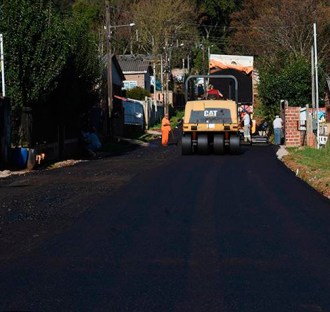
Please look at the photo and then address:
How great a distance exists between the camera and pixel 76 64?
94.7ft

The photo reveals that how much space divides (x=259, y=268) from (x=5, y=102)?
16347 millimetres

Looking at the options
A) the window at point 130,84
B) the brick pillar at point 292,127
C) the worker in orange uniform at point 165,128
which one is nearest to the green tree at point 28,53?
the worker in orange uniform at point 165,128

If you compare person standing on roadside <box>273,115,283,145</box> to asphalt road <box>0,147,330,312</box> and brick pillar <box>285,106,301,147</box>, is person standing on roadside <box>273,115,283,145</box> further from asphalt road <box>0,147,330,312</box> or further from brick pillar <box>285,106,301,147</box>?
asphalt road <box>0,147,330,312</box>

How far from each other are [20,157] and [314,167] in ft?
29.4

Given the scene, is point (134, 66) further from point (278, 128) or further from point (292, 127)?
point (292, 127)

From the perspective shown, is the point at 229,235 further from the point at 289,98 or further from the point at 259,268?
the point at 289,98

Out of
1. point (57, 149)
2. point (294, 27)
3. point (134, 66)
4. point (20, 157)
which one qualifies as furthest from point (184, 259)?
point (134, 66)

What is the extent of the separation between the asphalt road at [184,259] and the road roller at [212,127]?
46.8ft

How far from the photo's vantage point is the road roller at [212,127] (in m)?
29.0

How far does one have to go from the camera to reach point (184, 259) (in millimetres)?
8461

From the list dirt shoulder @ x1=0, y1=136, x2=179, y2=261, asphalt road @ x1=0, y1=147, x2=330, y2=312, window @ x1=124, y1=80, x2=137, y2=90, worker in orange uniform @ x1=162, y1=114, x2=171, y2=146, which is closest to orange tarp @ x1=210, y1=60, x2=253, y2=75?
worker in orange uniform @ x1=162, y1=114, x2=171, y2=146

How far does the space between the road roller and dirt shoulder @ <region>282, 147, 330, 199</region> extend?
314cm

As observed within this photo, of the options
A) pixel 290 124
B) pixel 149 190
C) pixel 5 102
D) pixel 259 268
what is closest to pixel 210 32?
pixel 290 124

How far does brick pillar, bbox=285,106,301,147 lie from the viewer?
3622 cm
